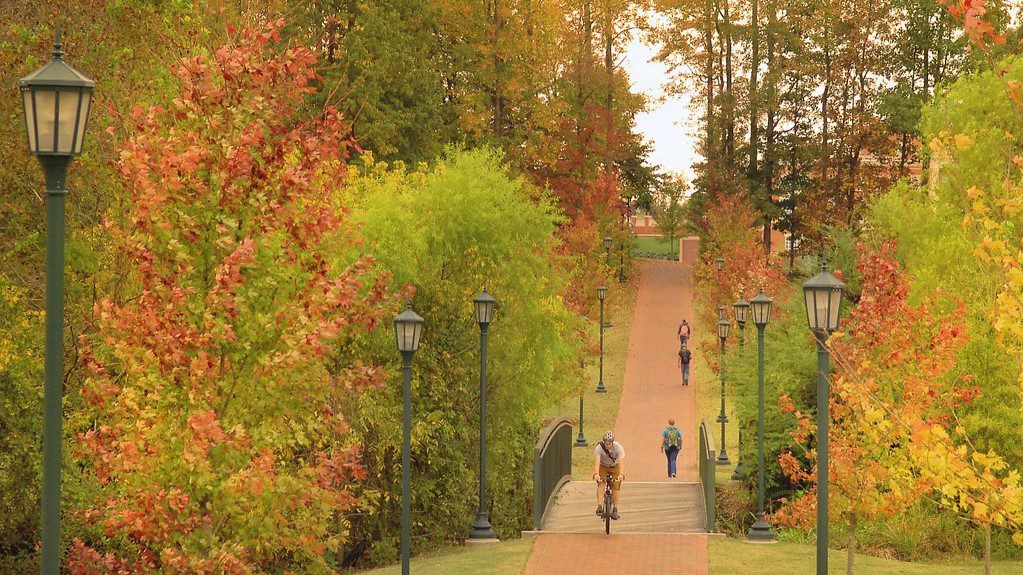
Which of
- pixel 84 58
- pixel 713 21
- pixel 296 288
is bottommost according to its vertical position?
pixel 296 288

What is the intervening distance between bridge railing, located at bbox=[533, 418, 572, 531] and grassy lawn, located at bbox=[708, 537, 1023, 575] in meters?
3.83

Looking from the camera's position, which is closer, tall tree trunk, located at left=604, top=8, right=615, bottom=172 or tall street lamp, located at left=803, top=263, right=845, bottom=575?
tall street lamp, located at left=803, top=263, right=845, bottom=575

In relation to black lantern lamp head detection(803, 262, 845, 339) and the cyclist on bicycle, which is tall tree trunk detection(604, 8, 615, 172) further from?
black lantern lamp head detection(803, 262, 845, 339)

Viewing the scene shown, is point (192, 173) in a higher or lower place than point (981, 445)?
higher

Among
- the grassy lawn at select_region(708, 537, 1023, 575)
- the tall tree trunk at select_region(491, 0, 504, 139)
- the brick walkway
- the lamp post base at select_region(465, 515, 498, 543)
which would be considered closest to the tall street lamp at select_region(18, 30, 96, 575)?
the brick walkway

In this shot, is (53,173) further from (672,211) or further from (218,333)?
(672,211)

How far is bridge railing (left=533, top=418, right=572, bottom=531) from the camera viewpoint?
24.0 meters

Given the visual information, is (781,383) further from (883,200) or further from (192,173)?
(192,173)

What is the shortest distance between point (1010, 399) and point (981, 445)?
1.14 meters

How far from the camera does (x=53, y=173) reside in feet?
24.9

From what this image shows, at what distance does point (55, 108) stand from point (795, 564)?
14.7 meters

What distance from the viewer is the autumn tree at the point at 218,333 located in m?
11.8

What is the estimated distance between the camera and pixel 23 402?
20141 mm

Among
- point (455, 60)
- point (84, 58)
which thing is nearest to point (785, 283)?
point (455, 60)
